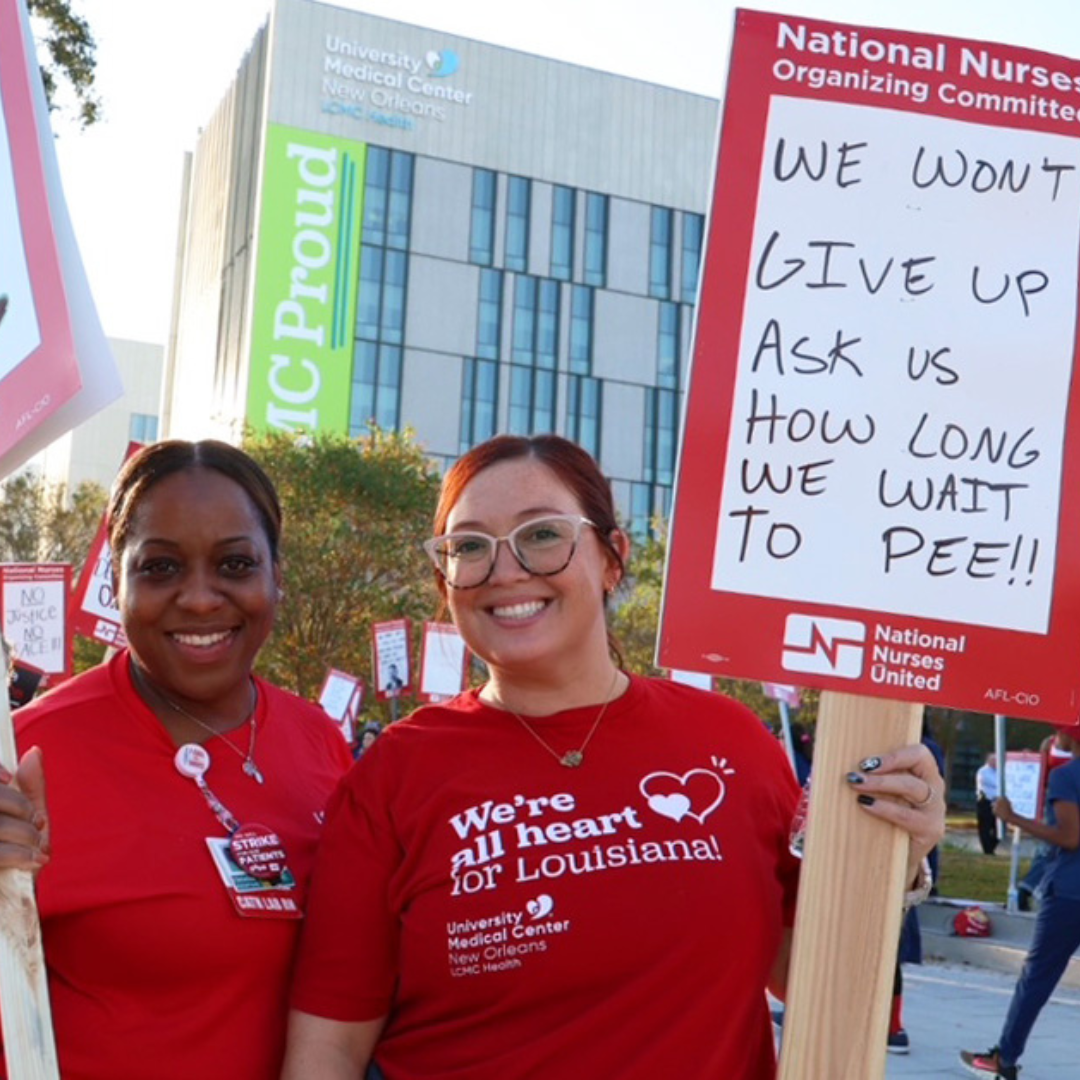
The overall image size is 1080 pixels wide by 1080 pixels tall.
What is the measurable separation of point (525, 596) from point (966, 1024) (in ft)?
28.5

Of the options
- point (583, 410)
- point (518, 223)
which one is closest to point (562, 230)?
point (518, 223)

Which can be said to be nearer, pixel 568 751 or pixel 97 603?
pixel 568 751

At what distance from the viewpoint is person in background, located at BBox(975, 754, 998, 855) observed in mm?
18594

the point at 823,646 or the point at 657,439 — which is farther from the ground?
the point at 823,646

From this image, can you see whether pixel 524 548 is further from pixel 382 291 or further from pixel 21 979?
pixel 382 291

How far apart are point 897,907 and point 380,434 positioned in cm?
3020

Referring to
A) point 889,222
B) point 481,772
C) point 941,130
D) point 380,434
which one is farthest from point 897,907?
point 380,434

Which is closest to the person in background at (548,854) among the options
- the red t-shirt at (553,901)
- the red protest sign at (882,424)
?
the red t-shirt at (553,901)

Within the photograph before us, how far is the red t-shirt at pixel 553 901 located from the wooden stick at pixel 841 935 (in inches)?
4.0

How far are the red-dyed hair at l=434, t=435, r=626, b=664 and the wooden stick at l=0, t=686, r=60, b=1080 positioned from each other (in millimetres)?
900

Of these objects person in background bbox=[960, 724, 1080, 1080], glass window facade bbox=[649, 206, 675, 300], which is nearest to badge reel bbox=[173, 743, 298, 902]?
person in background bbox=[960, 724, 1080, 1080]

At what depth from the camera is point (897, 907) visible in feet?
8.11

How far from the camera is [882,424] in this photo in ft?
8.50

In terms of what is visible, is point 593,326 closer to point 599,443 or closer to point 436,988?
point 599,443
